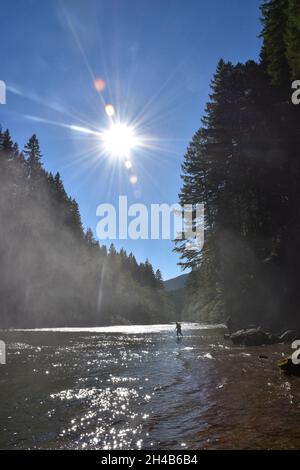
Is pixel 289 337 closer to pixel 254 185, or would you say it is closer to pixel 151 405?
pixel 254 185

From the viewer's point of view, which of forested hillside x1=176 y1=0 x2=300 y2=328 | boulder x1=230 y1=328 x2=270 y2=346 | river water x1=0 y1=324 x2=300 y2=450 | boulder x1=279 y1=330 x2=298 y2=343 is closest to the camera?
river water x1=0 y1=324 x2=300 y2=450

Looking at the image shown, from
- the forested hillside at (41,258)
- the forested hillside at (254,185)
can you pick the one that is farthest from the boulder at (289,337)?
the forested hillside at (41,258)

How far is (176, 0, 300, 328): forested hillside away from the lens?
28578 millimetres

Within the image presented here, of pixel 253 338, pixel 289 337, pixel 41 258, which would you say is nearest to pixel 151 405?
pixel 253 338

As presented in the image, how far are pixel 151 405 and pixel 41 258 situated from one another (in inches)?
2433

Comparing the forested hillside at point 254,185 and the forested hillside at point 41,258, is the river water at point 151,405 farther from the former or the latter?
the forested hillside at point 41,258

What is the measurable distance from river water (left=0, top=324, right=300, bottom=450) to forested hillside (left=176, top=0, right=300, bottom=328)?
14.6 metres

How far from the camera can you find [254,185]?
3131cm

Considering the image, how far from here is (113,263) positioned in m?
113

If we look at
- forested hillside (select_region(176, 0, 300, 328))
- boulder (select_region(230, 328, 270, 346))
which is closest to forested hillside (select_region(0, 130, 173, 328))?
forested hillside (select_region(176, 0, 300, 328))

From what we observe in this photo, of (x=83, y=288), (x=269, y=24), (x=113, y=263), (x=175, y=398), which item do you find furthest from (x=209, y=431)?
(x=113, y=263)

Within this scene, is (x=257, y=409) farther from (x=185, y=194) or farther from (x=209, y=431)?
(x=185, y=194)

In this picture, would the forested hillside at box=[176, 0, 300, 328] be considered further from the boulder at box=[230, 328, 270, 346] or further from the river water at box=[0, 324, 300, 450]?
the river water at box=[0, 324, 300, 450]

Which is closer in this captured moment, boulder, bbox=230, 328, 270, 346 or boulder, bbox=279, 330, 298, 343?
boulder, bbox=279, 330, 298, 343
